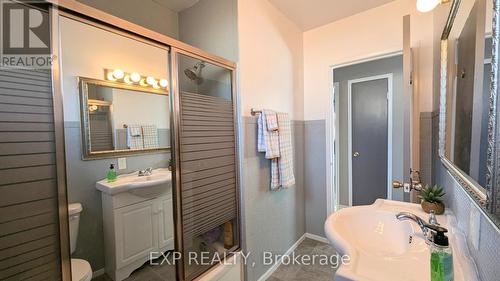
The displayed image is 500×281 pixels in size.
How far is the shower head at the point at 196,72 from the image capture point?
151cm

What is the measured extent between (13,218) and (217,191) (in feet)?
3.41

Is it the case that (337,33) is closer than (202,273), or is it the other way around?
(202,273)

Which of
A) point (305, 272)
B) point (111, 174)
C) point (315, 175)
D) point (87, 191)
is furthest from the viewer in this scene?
point (315, 175)

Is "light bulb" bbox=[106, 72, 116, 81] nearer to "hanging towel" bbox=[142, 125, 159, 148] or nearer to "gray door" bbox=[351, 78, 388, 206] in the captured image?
"hanging towel" bbox=[142, 125, 159, 148]

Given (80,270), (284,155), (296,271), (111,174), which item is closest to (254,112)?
(284,155)

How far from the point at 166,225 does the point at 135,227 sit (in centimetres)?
22

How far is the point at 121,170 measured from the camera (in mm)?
1333

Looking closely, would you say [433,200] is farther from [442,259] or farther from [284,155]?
[284,155]

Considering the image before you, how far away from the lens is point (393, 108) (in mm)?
2807

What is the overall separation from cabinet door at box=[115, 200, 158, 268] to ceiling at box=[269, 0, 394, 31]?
2.03 metres

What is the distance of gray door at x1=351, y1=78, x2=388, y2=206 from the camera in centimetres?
292

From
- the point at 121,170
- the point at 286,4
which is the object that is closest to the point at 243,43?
the point at 286,4

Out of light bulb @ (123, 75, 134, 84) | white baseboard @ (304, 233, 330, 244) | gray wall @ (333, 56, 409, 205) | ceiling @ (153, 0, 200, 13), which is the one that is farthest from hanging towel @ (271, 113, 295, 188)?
gray wall @ (333, 56, 409, 205)

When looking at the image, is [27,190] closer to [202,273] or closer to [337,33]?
[202,273]
